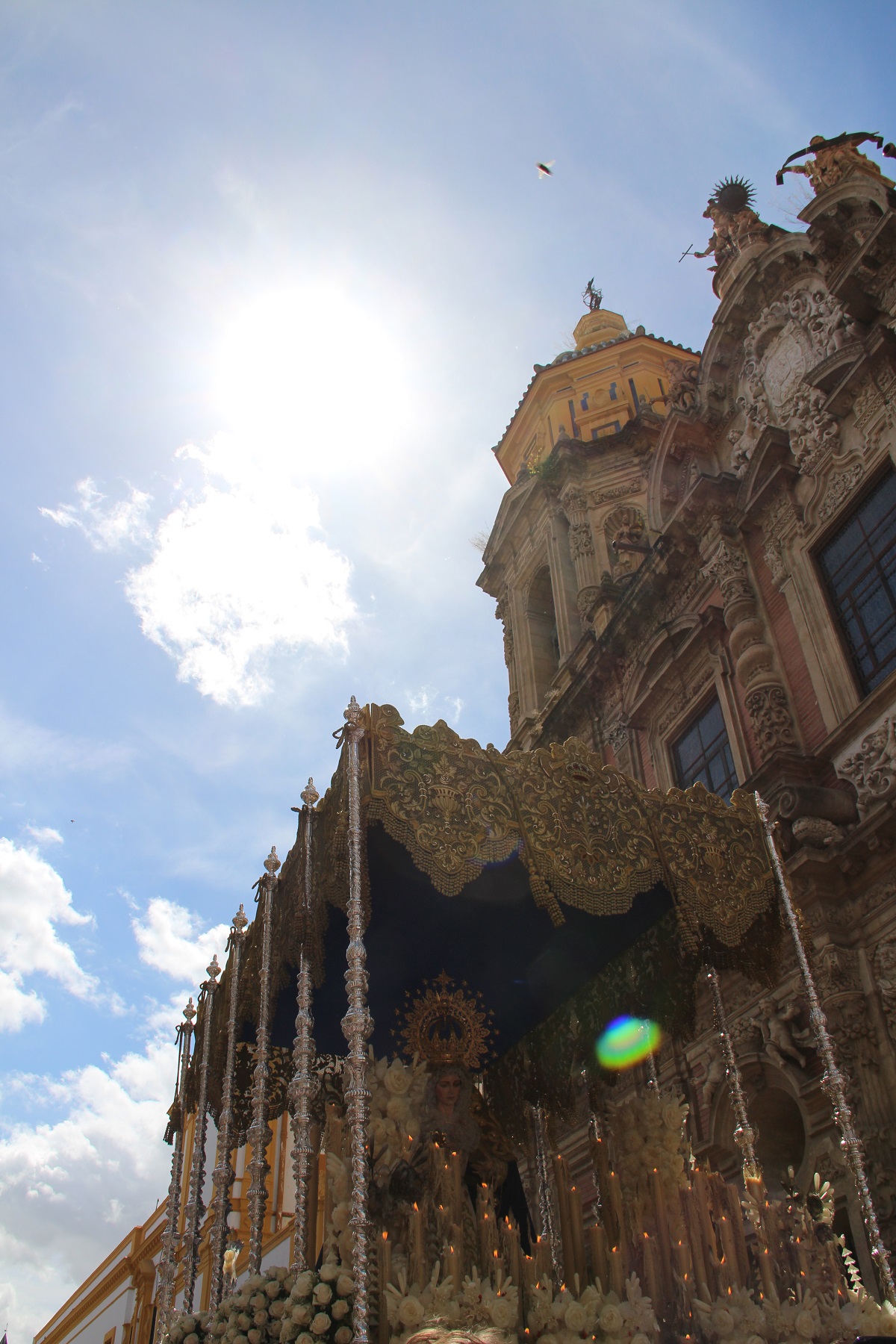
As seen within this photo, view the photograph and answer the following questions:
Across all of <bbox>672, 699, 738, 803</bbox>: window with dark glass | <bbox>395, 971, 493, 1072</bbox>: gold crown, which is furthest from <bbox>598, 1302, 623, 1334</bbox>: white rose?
<bbox>672, 699, 738, 803</bbox>: window with dark glass

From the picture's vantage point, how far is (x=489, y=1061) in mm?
9117

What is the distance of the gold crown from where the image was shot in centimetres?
794

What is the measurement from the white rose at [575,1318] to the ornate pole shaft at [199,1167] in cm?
333

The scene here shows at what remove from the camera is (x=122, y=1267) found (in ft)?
76.8

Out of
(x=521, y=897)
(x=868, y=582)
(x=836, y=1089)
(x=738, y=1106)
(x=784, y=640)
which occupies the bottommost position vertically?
(x=836, y=1089)

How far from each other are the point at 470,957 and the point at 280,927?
65.5 inches

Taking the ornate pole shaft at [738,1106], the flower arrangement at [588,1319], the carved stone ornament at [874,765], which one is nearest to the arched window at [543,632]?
the carved stone ornament at [874,765]

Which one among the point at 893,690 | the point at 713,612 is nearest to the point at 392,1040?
the point at 893,690

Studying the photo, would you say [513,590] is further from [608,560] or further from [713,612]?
[713,612]

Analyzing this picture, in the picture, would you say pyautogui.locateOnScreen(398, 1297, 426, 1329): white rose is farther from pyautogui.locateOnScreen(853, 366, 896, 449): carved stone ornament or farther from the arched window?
the arched window

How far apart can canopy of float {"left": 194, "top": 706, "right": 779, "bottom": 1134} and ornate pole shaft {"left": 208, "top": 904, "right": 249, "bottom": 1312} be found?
0.23 meters

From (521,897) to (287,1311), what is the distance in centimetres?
322

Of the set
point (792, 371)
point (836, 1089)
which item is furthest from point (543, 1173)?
point (792, 371)

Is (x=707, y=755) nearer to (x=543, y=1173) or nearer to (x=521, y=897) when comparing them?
(x=521, y=897)
